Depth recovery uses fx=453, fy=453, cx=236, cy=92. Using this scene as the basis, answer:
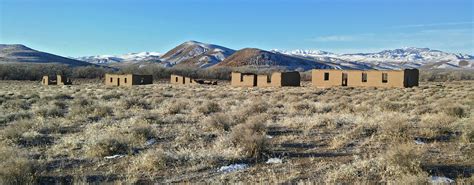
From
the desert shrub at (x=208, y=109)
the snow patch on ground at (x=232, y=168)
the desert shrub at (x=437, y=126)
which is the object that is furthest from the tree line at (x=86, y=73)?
the snow patch on ground at (x=232, y=168)

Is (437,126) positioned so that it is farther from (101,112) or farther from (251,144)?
(101,112)

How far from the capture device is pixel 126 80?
54.1 metres

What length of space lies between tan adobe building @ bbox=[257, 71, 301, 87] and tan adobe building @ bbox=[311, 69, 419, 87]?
8.52 feet

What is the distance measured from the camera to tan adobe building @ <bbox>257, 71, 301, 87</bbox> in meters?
43.5

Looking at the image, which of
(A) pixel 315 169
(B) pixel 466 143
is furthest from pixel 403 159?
(B) pixel 466 143

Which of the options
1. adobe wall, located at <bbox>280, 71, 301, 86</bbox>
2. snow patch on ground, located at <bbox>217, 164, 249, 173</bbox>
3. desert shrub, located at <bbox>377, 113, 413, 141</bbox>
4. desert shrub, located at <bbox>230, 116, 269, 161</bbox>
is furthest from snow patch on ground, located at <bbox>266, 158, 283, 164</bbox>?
adobe wall, located at <bbox>280, 71, 301, 86</bbox>

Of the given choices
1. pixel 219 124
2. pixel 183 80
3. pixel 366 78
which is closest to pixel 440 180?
pixel 219 124

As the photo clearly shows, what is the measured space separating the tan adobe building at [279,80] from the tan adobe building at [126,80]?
53.9 feet

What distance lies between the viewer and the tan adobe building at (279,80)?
4353cm

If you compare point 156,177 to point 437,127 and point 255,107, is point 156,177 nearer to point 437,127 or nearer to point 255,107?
point 437,127

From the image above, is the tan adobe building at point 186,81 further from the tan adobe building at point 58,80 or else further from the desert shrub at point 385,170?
the desert shrub at point 385,170

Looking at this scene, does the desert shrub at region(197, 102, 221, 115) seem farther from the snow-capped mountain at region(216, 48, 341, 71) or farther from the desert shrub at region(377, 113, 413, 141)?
the snow-capped mountain at region(216, 48, 341, 71)

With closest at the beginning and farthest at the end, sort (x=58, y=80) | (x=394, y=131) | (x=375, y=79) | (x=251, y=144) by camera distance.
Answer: (x=251, y=144), (x=394, y=131), (x=375, y=79), (x=58, y=80)

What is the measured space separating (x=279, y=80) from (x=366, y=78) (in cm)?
806
